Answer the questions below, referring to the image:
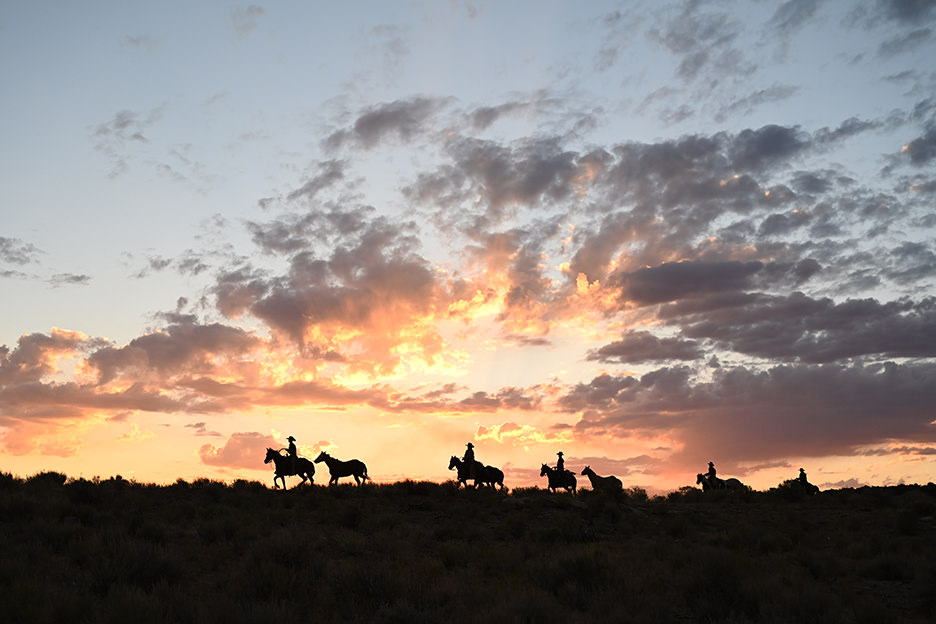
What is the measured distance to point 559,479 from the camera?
38438 mm

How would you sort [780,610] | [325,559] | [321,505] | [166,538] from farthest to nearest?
[321,505], [166,538], [325,559], [780,610]

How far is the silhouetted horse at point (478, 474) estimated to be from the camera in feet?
120

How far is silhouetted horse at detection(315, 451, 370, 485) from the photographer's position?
36303 millimetres

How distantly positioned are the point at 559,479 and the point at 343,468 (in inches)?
472

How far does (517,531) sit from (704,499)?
17.7 metres

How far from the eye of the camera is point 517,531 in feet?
78.1

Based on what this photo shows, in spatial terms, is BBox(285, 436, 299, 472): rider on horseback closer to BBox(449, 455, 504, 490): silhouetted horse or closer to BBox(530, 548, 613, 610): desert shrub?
BBox(449, 455, 504, 490): silhouetted horse

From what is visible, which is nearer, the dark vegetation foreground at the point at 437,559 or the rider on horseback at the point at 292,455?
the dark vegetation foreground at the point at 437,559

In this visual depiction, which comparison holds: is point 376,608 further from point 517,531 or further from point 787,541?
point 787,541

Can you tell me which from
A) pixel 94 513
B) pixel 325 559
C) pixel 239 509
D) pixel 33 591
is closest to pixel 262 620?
pixel 33 591

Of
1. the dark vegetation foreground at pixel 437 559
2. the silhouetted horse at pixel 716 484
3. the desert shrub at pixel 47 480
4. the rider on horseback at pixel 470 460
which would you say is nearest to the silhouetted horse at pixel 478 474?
the rider on horseback at pixel 470 460

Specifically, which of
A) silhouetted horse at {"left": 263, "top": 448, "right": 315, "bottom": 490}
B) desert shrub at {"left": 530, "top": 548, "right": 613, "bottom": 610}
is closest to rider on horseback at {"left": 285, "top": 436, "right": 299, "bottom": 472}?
silhouetted horse at {"left": 263, "top": 448, "right": 315, "bottom": 490}

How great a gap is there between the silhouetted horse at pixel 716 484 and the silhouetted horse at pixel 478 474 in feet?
43.5

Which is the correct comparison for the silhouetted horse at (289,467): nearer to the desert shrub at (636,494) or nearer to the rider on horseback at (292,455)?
the rider on horseback at (292,455)
